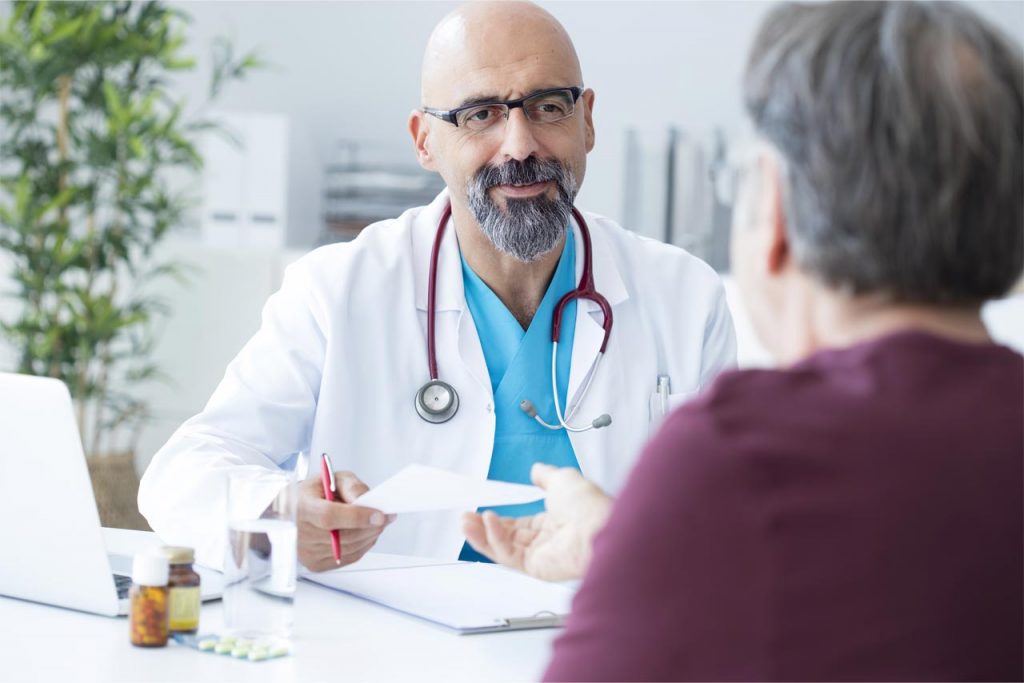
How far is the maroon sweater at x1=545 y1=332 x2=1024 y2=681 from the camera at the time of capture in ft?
2.20

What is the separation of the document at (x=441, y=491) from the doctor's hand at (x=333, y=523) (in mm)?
88

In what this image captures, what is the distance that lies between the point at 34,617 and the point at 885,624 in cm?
97

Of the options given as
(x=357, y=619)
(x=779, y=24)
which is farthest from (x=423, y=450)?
(x=779, y=24)

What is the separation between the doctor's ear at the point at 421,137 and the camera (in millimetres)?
2184

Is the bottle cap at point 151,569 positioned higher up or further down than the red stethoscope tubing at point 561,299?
further down

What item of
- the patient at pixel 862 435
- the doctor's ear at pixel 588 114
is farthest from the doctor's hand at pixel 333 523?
the doctor's ear at pixel 588 114

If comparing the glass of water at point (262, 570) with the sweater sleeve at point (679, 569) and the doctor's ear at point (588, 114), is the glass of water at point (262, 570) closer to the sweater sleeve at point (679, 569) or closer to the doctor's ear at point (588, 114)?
the sweater sleeve at point (679, 569)

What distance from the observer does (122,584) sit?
1.40 meters

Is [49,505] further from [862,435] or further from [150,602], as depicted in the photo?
[862,435]

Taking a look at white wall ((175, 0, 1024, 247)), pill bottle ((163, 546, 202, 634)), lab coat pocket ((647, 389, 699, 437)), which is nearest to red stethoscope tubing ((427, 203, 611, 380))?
lab coat pocket ((647, 389, 699, 437))

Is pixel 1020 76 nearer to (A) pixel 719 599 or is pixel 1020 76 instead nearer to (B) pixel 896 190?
(B) pixel 896 190

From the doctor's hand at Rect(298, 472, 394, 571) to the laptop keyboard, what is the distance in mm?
199

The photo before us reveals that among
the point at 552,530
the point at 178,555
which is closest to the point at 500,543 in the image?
the point at 552,530

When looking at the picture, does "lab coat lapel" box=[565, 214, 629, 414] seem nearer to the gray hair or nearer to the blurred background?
the gray hair
